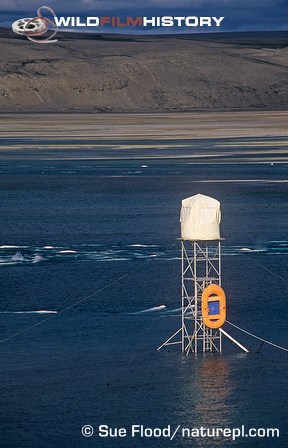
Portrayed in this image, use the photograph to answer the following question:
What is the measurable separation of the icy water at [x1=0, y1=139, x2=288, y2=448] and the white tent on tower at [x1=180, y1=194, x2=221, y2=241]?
5.72ft

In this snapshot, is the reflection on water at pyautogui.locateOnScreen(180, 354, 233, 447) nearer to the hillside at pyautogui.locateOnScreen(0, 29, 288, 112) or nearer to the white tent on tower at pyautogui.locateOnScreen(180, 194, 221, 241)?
the white tent on tower at pyautogui.locateOnScreen(180, 194, 221, 241)

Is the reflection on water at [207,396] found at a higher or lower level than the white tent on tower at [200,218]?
lower

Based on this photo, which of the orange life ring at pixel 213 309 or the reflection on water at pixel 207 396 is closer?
the reflection on water at pixel 207 396

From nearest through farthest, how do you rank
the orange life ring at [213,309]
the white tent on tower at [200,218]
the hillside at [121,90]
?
the white tent on tower at [200,218] → the orange life ring at [213,309] → the hillside at [121,90]

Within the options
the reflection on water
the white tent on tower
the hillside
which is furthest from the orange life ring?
the hillside

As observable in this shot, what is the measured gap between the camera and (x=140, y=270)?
2462 centimetres

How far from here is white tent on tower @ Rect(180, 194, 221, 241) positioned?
16.8 m

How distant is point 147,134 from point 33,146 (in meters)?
16.8

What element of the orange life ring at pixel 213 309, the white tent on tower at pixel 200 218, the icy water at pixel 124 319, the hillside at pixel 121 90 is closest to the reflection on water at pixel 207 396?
the icy water at pixel 124 319

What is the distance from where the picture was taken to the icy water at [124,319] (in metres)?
14.1

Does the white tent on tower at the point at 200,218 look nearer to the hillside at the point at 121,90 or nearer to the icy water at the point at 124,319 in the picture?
the icy water at the point at 124,319

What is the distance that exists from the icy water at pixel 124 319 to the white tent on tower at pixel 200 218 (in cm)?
174

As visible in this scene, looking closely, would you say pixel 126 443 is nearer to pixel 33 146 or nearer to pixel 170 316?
pixel 170 316

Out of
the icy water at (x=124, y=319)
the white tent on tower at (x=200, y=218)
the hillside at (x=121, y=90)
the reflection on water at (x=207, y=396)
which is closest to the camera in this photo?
the reflection on water at (x=207, y=396)
